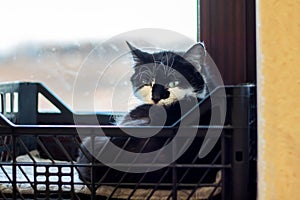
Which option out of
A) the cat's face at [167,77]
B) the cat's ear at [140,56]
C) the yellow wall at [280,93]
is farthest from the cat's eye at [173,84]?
the yellow wall at [280,93]

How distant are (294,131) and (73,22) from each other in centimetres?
163

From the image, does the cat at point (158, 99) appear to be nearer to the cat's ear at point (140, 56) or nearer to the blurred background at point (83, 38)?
the cat's ear at point (140, 56)

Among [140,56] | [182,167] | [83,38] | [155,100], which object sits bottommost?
[182,167]

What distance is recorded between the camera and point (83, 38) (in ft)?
5.82

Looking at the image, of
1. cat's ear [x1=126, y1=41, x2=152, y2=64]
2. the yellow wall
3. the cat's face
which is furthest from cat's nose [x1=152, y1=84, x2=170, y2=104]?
the yellow wall

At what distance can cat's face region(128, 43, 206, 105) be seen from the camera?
961mm

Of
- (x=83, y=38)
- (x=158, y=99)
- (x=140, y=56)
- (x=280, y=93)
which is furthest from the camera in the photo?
(x=83, y=38)

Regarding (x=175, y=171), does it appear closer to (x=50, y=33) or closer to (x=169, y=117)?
(x=169, y=117)

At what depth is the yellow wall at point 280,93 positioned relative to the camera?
0.86 feet

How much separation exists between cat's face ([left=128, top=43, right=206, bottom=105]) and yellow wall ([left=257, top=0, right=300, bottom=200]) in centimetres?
65

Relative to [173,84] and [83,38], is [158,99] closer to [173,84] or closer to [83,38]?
[173,84]

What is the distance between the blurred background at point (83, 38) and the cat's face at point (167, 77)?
62cm

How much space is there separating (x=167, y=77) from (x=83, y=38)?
89 centimetres

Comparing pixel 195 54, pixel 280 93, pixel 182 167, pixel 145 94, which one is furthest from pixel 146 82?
pixel 280 93
